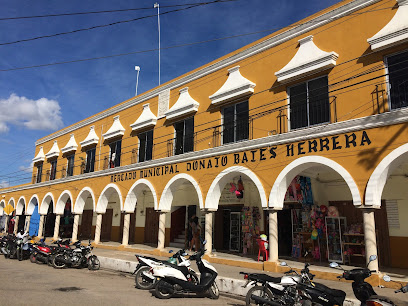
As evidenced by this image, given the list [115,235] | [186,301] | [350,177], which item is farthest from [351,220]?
[115,235]

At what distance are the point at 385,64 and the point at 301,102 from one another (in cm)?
278

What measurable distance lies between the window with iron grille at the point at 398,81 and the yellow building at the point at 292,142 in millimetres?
28

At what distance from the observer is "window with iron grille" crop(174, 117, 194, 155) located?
15375mm

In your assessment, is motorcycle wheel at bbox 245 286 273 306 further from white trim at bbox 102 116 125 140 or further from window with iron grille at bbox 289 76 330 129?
white trim at bbox 102 116 125 140

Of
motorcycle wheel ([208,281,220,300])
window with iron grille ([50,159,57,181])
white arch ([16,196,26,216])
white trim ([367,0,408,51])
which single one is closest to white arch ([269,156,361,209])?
white trim ([367,0,408,51])

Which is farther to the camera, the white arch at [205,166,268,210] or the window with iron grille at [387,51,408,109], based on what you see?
the white arch at [205,166,268,210]

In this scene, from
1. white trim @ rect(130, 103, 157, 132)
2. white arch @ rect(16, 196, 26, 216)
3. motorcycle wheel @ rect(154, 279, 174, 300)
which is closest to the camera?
motorcycle wheel @ rect(154, 279, 174, 300)

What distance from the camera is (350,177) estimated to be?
950 cm

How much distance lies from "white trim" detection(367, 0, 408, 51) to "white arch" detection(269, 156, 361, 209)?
11.8ft

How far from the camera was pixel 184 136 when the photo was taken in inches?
617

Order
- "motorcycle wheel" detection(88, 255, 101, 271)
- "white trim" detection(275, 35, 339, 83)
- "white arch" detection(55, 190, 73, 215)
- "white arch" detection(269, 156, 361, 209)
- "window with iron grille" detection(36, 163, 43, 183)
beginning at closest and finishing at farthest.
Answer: "white arch" detection(269, 156, 361, 209) < "white trim" detection(275, 35, 339, 83) < "motorcycle wheel" detection(88, 255, 101, 271) < "white arch" detection(55, 190, 73, 215) < "window with iron grille" detection(36, 163, 43, 183)

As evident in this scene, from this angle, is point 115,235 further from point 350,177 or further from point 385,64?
point 385,64

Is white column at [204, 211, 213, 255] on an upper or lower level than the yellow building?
lower

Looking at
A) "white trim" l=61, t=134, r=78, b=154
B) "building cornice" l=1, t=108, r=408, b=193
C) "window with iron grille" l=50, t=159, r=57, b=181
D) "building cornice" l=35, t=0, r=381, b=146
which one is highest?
"building cornice" l=35, t=0, r=381, b=146
